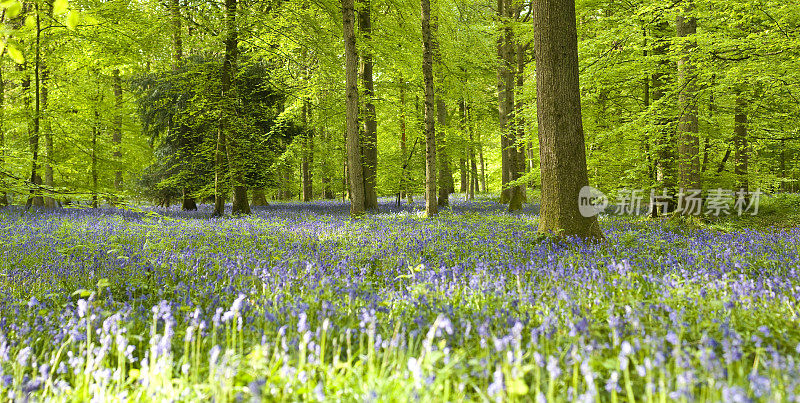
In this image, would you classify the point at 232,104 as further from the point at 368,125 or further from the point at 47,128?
the point at 47,128

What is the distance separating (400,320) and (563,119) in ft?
15.0

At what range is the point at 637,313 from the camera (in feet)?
9.05

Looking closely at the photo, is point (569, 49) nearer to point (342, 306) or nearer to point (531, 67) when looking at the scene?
point (342, 306)

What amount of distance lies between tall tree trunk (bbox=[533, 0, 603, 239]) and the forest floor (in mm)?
551

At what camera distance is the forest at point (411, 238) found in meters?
2.11

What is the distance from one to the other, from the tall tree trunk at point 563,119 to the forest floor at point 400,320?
55 cm

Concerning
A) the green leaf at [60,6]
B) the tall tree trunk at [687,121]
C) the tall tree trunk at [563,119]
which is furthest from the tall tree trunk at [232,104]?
the tall tree trunk at [687,121]

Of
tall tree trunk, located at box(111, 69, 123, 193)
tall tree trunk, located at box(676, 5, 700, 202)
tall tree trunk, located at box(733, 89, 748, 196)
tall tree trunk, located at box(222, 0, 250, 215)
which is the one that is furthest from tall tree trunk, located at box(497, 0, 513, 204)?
tall tree trunk, located at box(111, 69, 123, 193)

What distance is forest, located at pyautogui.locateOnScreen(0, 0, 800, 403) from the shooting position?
211 cm

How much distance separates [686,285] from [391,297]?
2.56 meters

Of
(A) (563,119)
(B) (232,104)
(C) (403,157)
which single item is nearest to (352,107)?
(B) (232,104)

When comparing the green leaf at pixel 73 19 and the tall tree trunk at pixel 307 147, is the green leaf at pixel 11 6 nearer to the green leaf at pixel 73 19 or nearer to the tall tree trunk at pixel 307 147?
the green leaf at pixel 73 19

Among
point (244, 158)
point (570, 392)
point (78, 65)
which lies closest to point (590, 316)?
point (570, 392)

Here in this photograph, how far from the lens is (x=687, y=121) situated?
10000mm
